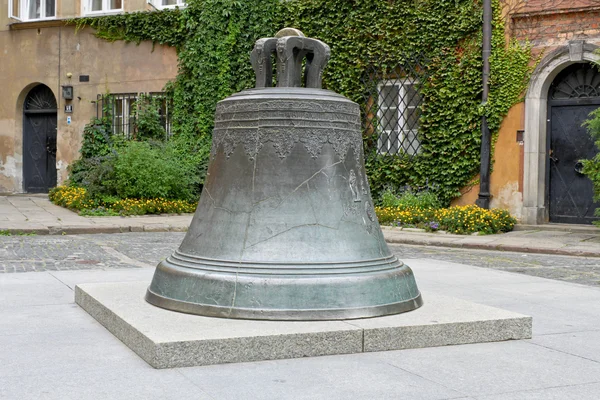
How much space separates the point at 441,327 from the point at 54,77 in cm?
1825

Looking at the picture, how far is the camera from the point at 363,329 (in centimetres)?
451

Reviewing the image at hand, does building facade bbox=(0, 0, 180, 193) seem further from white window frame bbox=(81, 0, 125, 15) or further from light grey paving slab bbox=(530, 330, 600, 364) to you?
light grey paving slab bbox=(530, 330, 600, 364)

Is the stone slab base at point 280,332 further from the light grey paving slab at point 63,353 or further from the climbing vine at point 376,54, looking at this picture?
the climbing vine at point 376,54

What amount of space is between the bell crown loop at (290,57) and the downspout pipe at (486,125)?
10595 mm

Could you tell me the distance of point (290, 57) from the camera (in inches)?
208

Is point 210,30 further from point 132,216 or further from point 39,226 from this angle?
point 39,226

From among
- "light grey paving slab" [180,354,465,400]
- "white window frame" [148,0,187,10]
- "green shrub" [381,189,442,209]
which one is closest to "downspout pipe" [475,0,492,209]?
"green shrub" [381,189,442,209]

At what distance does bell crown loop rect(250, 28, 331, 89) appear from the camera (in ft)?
17.2

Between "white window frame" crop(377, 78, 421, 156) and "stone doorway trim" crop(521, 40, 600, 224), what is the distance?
8.20 feet

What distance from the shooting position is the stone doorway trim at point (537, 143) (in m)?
14.9

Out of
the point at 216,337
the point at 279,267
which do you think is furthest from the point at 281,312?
the point at 216,337

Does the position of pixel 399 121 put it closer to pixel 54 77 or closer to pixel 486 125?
pixel 486 125

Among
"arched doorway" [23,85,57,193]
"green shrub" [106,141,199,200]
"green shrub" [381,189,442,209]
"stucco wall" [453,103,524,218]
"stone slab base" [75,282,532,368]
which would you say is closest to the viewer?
"stone slab base" [75,282,532,368]

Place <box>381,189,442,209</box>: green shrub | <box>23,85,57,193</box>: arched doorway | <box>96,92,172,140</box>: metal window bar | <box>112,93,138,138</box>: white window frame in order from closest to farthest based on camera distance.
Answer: <box>381,189,442,209</box>: green shrub
<box>96,92,172,140</box>: metal window bar
<box>112,93,138,138</box>: white window frame
<box>23,85,57,193</box>: arched doorway
